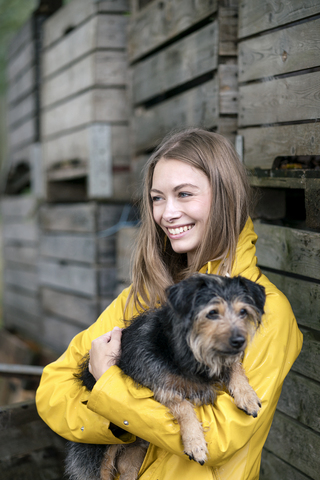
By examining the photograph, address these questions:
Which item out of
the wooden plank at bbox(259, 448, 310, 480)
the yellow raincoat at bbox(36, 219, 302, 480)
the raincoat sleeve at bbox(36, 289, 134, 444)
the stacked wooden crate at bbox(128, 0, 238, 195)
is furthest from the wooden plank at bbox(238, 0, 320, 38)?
the wooden plank at bbox(259, 448, 310, 480)

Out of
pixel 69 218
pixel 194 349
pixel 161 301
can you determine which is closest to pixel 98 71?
pixel 69 218

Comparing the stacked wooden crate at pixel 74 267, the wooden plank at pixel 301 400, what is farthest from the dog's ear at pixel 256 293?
the stacked wooden crate at pixel 74 267

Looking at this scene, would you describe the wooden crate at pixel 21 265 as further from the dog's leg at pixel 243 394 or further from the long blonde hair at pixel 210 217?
the dog's leg at pixel 243 394

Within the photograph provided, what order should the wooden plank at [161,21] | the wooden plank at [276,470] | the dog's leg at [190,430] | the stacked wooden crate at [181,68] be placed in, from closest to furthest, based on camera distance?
the dog's leg at [190,430]
the wooden plank at [276,470]
the stacked wooden crate at [181,68]
the wooden plank at [161,21]

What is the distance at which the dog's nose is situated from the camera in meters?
1.67

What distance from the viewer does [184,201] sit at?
2.18m

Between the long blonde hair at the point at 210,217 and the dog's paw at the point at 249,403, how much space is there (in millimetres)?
579

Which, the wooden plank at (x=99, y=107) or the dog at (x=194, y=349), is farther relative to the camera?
the wooden plank at (x=99, y=107)

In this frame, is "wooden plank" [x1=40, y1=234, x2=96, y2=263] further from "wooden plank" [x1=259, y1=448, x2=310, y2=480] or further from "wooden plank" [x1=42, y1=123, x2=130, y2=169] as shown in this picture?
"wooden plank" [x1=259, y1=448, x2=310, y2=480]

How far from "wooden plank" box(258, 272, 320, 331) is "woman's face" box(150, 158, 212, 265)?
67 centimetres

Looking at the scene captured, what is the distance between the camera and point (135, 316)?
2.32 m

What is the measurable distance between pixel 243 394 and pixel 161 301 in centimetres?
67

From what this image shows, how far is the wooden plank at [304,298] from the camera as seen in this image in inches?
91.6

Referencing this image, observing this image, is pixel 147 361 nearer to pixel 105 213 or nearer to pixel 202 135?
pixel 202 135
